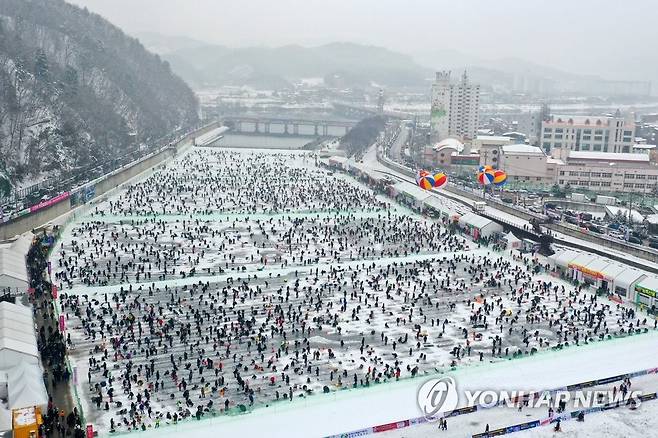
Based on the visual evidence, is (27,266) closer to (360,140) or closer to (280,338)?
(280,338)

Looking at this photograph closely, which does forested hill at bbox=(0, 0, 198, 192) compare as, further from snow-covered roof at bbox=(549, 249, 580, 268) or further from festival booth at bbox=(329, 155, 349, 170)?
snow-covered roof at bbox=(549, 249, 580, 268)

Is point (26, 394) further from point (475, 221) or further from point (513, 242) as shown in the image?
point (475, 221)

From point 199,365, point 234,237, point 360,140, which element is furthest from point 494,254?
point 360,140

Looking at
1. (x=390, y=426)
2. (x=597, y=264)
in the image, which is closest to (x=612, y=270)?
(x=597, y=264)

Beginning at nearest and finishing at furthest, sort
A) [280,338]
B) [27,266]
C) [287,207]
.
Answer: [280,338] → [27,266] → [287,207]

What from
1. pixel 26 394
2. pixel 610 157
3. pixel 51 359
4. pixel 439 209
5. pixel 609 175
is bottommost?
pixel 51 359

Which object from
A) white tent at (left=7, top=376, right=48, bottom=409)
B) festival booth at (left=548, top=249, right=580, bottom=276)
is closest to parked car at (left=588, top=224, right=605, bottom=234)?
festival booth at (left=548, top=249, right=580, bottom=276)
